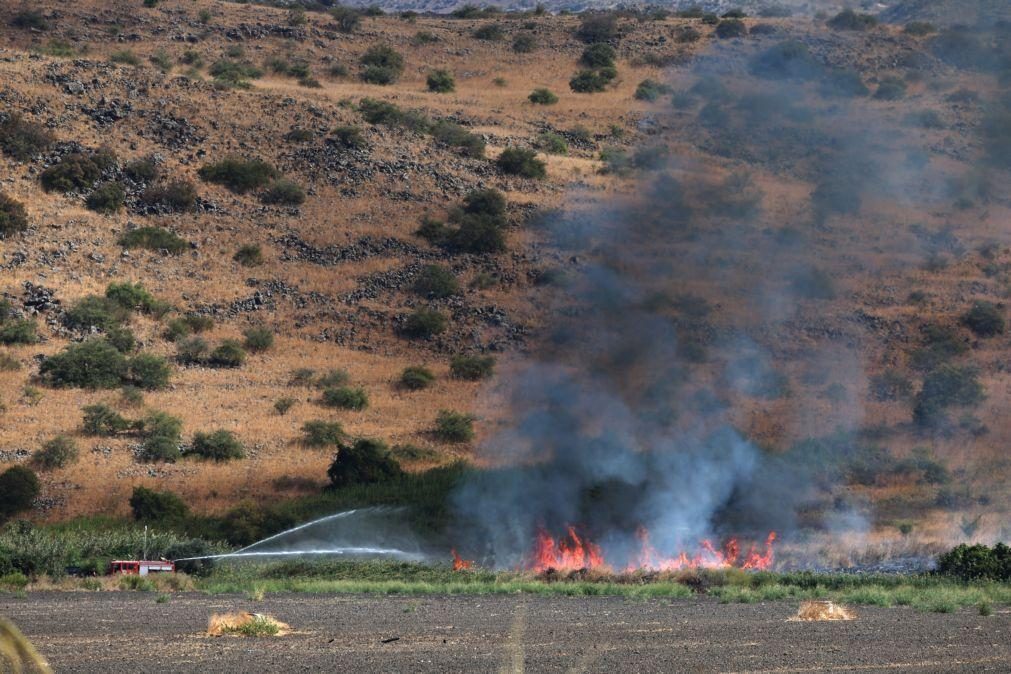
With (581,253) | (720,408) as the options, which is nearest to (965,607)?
(720,408)

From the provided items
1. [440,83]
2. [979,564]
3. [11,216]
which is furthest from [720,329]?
[440,83]

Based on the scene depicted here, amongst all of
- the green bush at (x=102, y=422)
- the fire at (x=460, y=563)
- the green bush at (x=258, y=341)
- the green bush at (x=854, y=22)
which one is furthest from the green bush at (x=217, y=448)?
the green bush at (x=854, y=22)

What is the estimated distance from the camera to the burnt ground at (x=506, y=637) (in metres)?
20.8

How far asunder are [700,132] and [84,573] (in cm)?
4868

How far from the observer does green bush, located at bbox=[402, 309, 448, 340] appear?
64750 mm

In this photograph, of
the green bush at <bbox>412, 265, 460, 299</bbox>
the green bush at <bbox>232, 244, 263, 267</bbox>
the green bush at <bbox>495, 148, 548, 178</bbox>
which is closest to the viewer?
the green bush at <bbox>412, 265, 460, 299</bbox>

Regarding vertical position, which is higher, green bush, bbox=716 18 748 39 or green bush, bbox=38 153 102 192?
green bush, bbox=716 18 748 39

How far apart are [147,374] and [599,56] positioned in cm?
6223

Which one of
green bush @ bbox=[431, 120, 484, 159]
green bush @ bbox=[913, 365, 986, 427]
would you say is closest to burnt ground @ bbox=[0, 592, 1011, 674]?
green bush @ bbox=[913, 365, 986, 427]

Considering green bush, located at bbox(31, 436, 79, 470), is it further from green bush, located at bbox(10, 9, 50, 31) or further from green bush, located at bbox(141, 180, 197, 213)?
green bush, located at bbox(10, 9, 50, 31)

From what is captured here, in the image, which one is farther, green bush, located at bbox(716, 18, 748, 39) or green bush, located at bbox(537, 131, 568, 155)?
green bush, located at bbox(716, 18, 748, 39)

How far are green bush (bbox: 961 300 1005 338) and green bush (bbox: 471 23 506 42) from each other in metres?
61.8

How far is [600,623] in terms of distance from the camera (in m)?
25.8

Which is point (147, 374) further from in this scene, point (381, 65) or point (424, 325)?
point (381, 65)
